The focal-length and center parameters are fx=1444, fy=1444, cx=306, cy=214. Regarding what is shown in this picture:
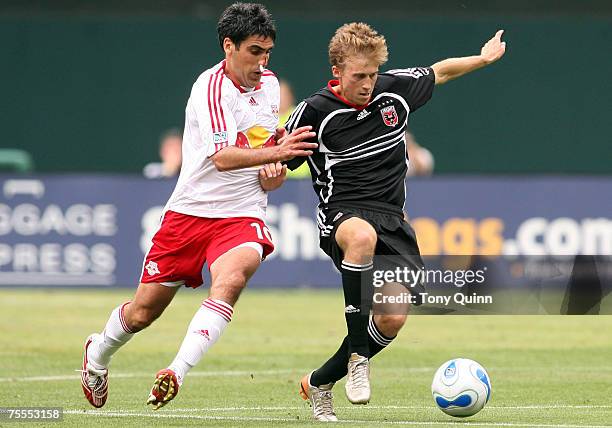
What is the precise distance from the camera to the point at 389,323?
866cm

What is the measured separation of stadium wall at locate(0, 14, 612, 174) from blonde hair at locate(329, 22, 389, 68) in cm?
1612

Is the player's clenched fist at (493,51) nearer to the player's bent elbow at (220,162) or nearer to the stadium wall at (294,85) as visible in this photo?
the player's bent elbow at (220,162)

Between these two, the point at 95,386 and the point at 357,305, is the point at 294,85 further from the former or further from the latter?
the point at 357,305

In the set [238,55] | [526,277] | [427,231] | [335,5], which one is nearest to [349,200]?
[238,55]

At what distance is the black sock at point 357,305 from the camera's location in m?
8.47

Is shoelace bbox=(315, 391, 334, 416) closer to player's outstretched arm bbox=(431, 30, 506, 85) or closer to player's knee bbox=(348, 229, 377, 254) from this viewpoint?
player's knee bbox=(348, 229, 377, 254)

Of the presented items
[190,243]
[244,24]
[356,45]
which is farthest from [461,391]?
[244,24]

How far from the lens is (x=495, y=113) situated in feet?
82.4

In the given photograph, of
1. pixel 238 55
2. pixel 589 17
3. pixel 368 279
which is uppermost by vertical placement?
pixel 589 17

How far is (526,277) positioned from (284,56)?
11411 millimetres

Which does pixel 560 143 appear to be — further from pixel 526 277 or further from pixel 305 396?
pixel 305 396

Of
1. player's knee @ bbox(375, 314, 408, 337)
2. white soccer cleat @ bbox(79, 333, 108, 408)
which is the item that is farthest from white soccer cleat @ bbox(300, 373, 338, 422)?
white soccer cleat @ bbox(79, 333, 108, 408)

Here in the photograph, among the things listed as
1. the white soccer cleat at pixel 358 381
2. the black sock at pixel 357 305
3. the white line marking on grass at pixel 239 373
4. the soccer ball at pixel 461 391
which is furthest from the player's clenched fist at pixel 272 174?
the white line marking on grass at pixel 239 373

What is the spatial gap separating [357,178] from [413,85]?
28.8 inches
